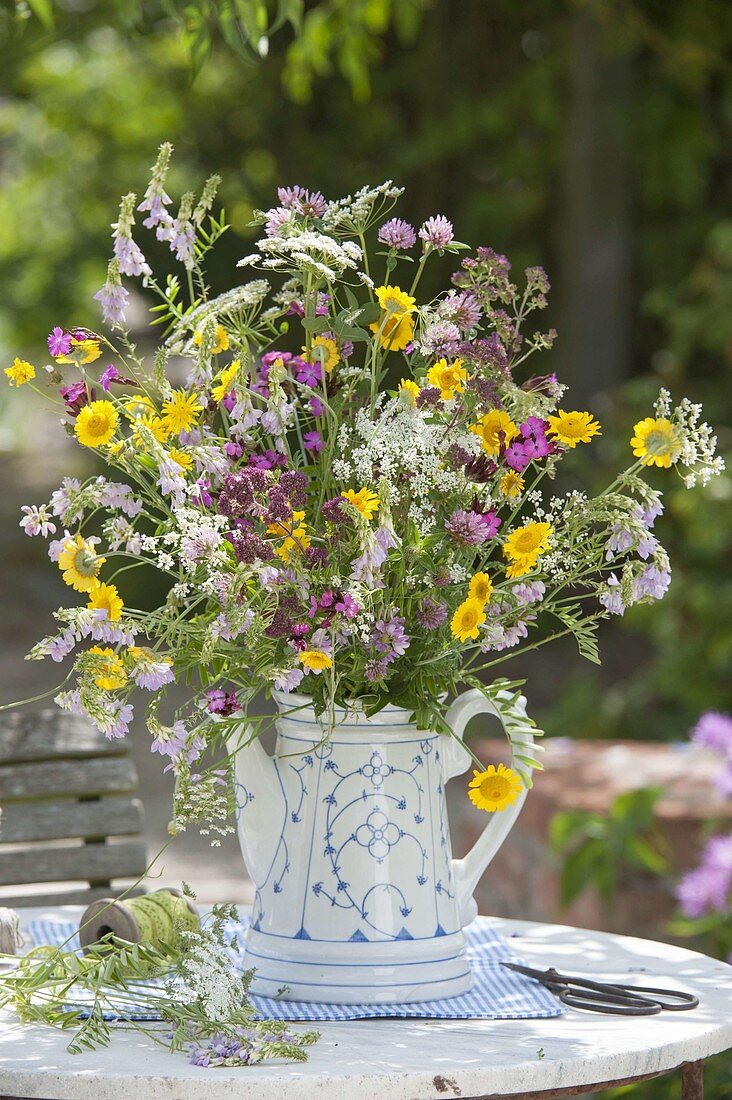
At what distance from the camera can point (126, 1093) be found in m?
1.05

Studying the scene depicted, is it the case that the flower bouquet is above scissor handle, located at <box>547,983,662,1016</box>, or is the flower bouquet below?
above

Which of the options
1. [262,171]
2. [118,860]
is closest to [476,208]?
[262,171]

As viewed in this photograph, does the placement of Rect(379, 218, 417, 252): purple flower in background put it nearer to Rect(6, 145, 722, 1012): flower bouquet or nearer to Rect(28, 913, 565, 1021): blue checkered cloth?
Rect(6, 145, 722, 1012): flower bouquet

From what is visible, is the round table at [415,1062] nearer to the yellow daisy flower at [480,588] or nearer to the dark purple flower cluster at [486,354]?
the yellow daisy flower at [480,588]

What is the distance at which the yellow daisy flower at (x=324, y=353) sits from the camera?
1235mm

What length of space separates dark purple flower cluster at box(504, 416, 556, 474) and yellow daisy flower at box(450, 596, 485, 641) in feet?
0.41

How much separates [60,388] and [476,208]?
505cm

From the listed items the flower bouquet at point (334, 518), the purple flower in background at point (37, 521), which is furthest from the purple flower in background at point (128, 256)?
the purple flower in background at point (37, 521)

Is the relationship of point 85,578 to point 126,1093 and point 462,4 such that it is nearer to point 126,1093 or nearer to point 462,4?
point 126,1093

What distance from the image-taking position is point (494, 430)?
121cm

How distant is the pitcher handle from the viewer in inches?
50.1

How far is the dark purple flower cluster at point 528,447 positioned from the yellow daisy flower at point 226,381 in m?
0.23

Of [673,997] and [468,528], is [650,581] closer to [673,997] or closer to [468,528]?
[468,528]

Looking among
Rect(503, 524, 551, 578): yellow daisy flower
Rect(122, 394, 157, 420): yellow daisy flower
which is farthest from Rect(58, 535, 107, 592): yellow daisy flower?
Rect(503, 524, 551, 578): yellow daisy flower
